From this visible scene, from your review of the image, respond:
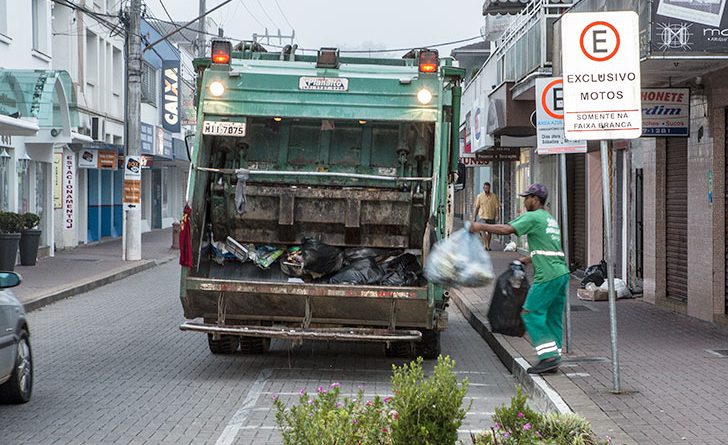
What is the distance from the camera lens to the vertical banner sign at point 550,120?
12.2 m

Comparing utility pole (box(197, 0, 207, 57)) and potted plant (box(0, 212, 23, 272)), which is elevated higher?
utility pole (box(197, 0, 207, 57))

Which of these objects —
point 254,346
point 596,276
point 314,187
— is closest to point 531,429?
point 314,187

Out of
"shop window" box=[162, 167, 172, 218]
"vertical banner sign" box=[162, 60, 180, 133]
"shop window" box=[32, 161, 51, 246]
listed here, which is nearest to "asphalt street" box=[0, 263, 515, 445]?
"shop window" box=[32, 161, 51, 246]

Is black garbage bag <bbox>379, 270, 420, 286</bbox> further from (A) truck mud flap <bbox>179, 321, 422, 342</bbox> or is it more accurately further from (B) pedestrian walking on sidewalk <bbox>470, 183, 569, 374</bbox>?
(B) pedestrian walking on sidewalk <bbox>470, 183, 569, 374</bbox>

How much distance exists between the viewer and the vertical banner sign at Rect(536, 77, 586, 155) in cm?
1224

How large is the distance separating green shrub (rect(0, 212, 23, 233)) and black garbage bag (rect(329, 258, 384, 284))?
13602 millimetres

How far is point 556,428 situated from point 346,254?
5.73m

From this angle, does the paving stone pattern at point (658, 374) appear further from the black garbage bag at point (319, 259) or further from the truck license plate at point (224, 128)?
the truck license plate at point (224, 128)

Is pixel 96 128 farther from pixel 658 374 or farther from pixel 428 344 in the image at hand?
pixel 658 374

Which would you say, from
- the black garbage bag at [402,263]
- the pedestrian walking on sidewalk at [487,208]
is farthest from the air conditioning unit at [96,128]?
the black garbage bag at [402,263]

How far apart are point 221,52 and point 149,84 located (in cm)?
3603

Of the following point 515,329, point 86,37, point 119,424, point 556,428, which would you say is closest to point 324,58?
point 515,329

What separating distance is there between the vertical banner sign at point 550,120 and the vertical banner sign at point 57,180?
2102 cm

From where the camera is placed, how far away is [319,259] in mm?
11680
